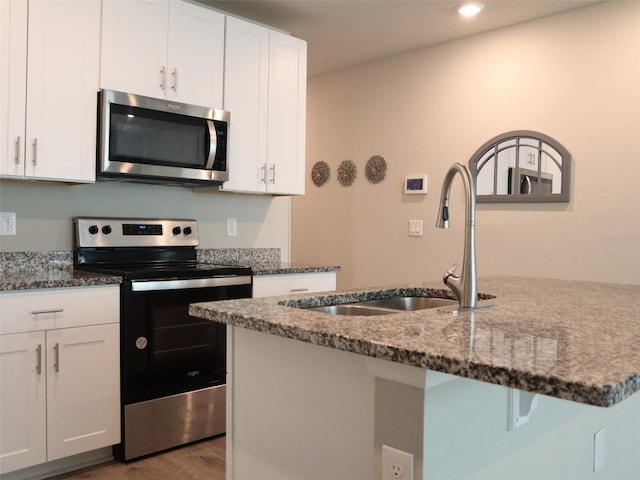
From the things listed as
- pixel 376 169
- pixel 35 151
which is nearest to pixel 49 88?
pixel 35 151

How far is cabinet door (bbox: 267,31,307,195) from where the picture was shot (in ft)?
11.7

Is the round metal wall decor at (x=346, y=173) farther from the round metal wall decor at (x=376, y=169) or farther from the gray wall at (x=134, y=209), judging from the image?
the gray wall at (x=134, y=209)

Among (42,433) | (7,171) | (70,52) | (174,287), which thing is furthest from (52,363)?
(70,52)

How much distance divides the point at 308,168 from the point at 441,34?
1729mm

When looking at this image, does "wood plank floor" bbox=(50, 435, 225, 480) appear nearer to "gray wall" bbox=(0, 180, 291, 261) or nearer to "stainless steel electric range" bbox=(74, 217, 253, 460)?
"stainless steel electric range" bbox=(74, 217, 253, 460)

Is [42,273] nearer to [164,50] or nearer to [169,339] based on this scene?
[169,339]

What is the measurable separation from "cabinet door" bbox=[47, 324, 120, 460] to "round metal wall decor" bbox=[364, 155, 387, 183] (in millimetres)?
2595

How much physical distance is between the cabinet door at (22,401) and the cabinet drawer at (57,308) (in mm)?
54

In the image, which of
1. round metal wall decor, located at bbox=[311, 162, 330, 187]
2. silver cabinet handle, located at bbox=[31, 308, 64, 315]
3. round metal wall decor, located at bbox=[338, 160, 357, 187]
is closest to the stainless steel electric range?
silver cabinet handle, located at bbox=[31, 308, 64, 315]

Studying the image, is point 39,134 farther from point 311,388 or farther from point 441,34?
point 441,34

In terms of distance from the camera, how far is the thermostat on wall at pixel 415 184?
14.1 ft

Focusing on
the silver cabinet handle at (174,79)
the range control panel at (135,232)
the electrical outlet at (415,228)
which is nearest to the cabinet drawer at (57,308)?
the range control panel at (135,232)

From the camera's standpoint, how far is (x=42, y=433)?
2424 mm

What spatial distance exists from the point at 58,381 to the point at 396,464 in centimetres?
185
